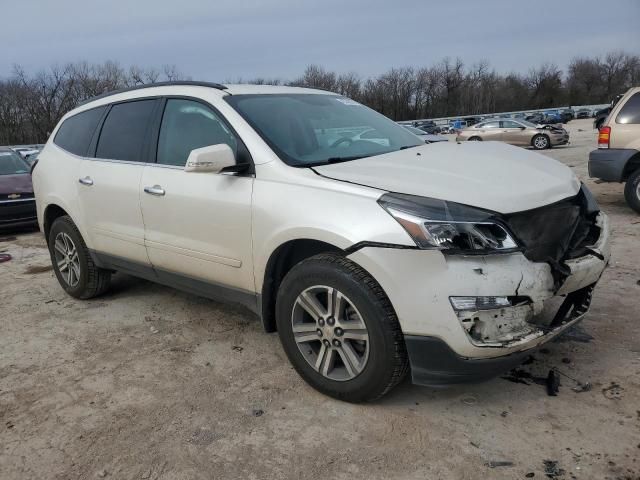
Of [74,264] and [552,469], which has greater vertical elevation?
[74,264]

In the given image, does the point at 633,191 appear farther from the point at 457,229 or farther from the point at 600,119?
the point at 457,229

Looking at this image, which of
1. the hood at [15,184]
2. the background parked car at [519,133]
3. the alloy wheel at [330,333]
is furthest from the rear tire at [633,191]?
the background parked car at [519,133]

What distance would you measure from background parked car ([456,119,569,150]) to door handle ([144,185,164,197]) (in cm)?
2101

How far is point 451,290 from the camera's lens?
2.43 metres

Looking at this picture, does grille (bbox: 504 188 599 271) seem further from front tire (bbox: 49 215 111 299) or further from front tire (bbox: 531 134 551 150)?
front tire (bbox: 531 134 551 150)

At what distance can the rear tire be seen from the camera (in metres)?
7.59

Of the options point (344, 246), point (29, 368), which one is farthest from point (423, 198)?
point (29, 368)

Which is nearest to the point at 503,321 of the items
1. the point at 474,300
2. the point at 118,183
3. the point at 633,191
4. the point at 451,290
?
the point at 474,300

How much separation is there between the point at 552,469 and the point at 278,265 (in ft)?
5.75

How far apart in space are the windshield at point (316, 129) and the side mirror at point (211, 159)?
28 centimetres

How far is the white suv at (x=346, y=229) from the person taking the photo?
8.17 feet

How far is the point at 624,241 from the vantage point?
612 cm

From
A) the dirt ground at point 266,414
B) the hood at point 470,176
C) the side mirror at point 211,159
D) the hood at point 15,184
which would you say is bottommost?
the dirt ground at point 266,414

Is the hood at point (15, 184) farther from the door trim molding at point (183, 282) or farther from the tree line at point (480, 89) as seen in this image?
the tree line at point (480, 89)
